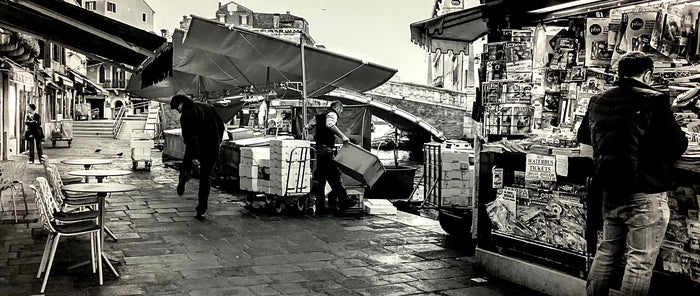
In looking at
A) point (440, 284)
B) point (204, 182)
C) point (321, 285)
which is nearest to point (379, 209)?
point (204, 182)

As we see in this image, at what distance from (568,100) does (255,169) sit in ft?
17.2

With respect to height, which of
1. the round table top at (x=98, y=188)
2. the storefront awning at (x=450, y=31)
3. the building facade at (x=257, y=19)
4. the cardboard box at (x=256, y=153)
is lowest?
the round table top at (x=98, y=188)

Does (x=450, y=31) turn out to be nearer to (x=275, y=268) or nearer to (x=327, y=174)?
(x=327, y=174)

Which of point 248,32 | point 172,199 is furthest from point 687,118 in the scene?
point 172,199

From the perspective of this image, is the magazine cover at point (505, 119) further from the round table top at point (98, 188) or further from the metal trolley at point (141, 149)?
the metal trolley at point (141, 149)

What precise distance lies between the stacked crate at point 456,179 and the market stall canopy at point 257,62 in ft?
11.8

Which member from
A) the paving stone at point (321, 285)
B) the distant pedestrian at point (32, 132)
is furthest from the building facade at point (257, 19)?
the paving stone at point (321, 285)

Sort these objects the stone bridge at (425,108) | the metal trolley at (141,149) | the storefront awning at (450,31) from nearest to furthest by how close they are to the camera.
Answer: the storefront awning at (450,31) → the metal trolley at (141,149) → the stone bridge at (425,108)

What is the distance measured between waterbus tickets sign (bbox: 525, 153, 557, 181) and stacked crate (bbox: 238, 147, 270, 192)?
15.3ft

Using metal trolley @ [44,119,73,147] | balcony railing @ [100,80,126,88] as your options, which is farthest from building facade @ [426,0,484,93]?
balcony railing @ [100,80,126,88]

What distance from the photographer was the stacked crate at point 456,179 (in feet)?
25.4

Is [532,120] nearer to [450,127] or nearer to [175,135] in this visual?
[175,135]

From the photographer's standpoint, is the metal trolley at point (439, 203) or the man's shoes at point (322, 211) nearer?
the metal trolley at point (439, 203)

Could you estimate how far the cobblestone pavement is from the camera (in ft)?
16.9
